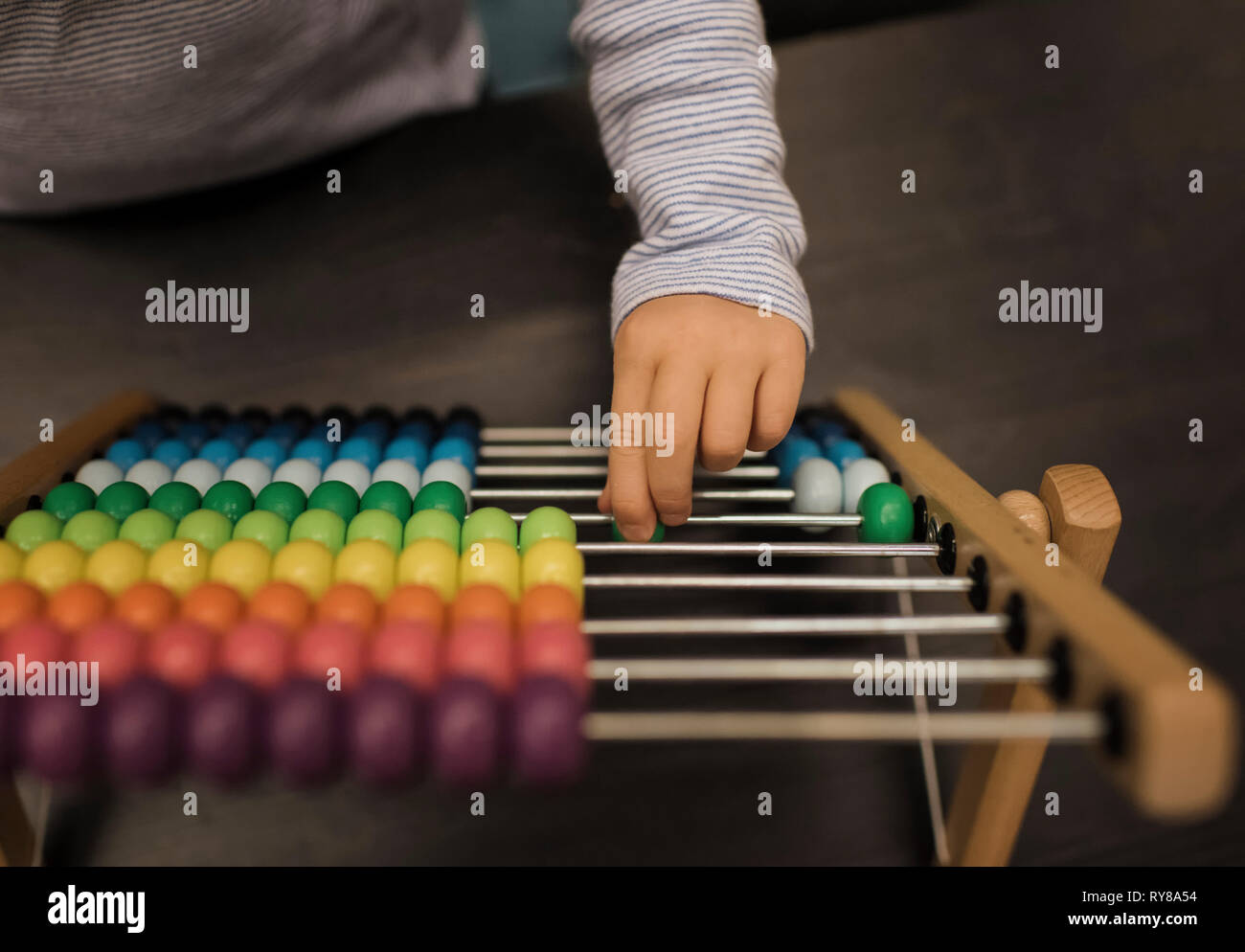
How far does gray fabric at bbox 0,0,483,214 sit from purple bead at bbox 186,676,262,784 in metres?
0.58

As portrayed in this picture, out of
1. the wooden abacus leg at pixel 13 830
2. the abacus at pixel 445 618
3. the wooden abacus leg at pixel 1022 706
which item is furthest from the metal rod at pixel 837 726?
the wooden abacus leg at pixel 13 830

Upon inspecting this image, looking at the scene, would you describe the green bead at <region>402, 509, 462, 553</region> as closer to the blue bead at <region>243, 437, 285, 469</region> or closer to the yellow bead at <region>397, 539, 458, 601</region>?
the yellow bead at <region>397, 539, 458, 601</region>

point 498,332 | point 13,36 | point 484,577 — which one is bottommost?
point 484,577

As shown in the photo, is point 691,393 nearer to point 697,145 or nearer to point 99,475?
point 697,145

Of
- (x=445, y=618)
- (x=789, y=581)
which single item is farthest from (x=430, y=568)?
(x=789, y=581)

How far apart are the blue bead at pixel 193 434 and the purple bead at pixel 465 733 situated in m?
0.44

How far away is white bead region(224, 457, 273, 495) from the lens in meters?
0.69

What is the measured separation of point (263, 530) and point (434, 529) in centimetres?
12

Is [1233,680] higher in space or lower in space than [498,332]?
lower

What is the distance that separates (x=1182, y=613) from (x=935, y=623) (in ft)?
2.19
